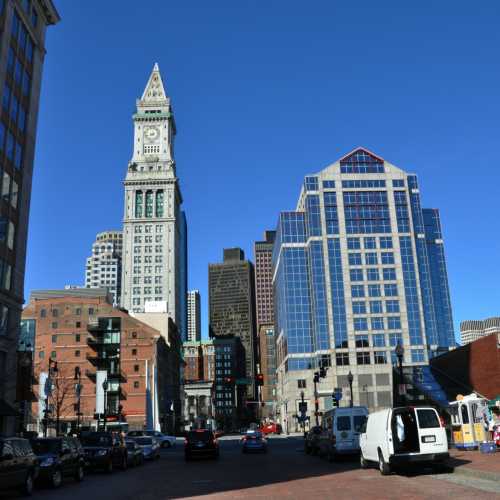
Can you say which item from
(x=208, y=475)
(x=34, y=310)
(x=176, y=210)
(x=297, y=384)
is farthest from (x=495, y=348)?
(x=176, y=210)

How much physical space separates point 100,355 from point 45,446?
276 feet

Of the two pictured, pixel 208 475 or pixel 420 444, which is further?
pixel 208 475

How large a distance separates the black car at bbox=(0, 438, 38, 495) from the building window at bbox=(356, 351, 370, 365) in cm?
10485

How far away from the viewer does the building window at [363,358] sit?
120 m

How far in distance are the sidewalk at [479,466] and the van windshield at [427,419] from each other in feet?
5.38

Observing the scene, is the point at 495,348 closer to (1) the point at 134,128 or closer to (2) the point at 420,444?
(2) the point at 420,444

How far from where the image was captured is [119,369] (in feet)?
340

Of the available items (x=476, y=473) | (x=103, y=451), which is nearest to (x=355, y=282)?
(x=103, y=451)

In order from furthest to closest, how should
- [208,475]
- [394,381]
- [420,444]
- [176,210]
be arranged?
[176,210], [394,381], [208,475], [420,444]

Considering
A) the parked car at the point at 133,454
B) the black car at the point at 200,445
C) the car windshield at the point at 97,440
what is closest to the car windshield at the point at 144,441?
the parked car at the point at 133,454

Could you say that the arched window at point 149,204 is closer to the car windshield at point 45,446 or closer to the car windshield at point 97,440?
the car windshield at point 97,440

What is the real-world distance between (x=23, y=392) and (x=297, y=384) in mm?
73948

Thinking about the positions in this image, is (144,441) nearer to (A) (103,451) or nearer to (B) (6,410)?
(B) (6,410)

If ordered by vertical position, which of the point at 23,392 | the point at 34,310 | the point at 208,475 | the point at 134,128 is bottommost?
the point at 208,475
